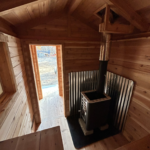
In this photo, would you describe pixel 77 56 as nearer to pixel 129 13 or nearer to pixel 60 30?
pixel 60 30

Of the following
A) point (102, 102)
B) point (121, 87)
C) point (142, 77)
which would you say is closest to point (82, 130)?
point (102, 102)

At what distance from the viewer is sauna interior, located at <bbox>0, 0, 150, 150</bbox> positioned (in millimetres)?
1189

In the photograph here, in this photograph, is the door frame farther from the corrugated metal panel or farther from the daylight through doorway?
the daylight through doorway

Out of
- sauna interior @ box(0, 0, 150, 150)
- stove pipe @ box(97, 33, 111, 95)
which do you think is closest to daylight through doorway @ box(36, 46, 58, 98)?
sauna interior @ box(0, 0, 150, 150)

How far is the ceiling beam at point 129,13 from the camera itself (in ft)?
3.79

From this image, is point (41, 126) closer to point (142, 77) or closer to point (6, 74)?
point (6, 74)

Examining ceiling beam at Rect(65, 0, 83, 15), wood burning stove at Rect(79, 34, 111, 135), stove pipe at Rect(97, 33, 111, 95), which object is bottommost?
wood burning stove at Rect(79, 34, 111, 135)

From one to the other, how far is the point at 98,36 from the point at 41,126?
109 inches

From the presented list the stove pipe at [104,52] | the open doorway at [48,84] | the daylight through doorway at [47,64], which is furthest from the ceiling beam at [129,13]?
the daylight through doorway at [47,64]

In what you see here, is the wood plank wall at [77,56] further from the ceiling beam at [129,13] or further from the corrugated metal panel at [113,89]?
the ceiling beam at [129,13]

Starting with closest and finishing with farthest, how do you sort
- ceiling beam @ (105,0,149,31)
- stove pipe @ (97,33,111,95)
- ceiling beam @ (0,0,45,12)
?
1. ceiling beam @ (0,0,45,12)
2. ceiling beam @ (105,0,149,31)
3. stove pipe @ (97,33,111,95)

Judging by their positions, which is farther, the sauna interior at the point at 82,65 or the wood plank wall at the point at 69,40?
the wood plank wall at the point at 69,40

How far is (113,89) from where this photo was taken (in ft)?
7.04

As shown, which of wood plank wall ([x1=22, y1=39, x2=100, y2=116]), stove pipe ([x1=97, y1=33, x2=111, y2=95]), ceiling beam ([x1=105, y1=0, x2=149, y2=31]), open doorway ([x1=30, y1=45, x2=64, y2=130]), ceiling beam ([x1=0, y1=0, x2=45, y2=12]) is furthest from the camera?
open doorway ([x1=30, y1=45, x2=64, y2=130])
